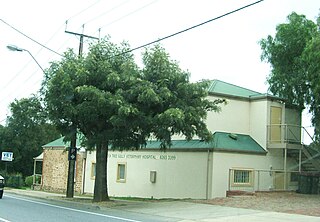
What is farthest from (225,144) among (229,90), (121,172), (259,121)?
(121,172)

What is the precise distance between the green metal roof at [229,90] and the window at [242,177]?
4743 mm

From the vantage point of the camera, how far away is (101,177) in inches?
909

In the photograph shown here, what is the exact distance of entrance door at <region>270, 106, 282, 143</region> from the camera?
93.2ft

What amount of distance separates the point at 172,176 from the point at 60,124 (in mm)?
7881

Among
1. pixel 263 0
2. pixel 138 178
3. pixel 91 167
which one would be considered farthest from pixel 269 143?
pixel 263 0

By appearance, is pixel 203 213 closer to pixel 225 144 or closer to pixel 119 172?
pixel 225 144

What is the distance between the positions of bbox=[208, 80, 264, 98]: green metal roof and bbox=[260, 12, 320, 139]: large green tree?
1.86 meters

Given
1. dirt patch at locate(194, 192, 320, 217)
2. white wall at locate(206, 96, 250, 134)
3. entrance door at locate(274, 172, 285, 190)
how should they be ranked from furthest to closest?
white wall at locate(206, 96, 250, 134) → entrance door at locate(274, 172, 285, 190) → dirt patch at locate(194, 192, 320, 217)

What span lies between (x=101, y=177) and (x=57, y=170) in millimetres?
16619

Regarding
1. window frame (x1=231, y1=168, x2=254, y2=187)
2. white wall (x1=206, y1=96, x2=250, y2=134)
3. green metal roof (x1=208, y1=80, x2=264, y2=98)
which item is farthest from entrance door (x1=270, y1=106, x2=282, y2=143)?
window frame (x1=231, y1=168, x2=254, y2=187)

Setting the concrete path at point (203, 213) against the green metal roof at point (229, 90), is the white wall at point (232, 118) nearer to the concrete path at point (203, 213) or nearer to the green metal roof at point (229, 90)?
the green metal roof at point (229, 90)

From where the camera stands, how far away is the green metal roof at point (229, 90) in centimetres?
2889

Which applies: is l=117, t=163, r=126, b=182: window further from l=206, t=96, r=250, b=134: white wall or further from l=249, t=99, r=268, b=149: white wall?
l=249, t=99, r=268, b=149: white wall

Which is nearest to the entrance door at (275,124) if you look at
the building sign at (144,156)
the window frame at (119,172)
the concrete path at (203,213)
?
the building sign at (144,156)
